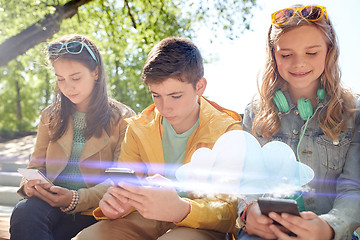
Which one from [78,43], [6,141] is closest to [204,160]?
[78,43]

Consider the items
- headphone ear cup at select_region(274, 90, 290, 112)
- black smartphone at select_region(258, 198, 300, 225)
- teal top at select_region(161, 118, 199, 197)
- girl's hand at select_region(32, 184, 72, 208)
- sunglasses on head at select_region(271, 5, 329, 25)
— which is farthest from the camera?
girl's hand at select_region(32, 184, 72, 208)

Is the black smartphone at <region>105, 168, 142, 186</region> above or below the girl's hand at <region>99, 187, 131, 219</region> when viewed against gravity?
above

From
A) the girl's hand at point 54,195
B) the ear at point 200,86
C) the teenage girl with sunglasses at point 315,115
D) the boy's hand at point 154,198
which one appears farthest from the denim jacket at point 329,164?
the girl's hand at point 54,195

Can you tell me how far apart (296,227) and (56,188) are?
1.62 m

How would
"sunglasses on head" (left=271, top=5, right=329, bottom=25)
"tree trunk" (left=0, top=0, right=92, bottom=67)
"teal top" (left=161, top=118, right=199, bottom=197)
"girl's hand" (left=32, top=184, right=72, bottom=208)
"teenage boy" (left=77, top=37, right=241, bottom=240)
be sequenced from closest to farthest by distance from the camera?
"teenage boy" (left=77, top=37, right=241, bottom=240)
"sunglasses on head" (left=271, top=5, right=329, bottom=25)
"teal top" (left=161, top=118, right=199, bottom=197)
"girl's hand" (left=32, top=184, right=72, bottom=208)
"tree trunk" (left=0, top=0, right=92, bottom=67)

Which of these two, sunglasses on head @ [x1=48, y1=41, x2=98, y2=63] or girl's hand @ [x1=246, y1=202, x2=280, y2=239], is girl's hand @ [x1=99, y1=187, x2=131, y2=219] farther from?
sunglasses on head @ [x1=48, y1=41, x2=98, y2=63]

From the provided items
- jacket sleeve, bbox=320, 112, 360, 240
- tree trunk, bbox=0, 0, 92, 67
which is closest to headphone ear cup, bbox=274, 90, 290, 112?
jacket sleeve, bbox=320, 112, 360, 240

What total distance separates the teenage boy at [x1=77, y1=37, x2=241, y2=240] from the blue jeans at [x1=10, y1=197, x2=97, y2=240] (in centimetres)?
39

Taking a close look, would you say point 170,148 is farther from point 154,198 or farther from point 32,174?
point 32,174

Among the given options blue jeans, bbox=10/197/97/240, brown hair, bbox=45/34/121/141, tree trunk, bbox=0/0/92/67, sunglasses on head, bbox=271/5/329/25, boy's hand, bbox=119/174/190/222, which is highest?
tree trunk, bbox=0/0/92/67

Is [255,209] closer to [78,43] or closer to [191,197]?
[191,197]

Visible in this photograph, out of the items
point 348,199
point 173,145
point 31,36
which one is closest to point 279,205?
point 348,199

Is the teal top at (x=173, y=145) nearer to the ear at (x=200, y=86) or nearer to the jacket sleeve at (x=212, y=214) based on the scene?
the ear at (x=200, y=86)

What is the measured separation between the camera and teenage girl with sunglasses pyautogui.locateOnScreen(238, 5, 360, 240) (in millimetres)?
1858
